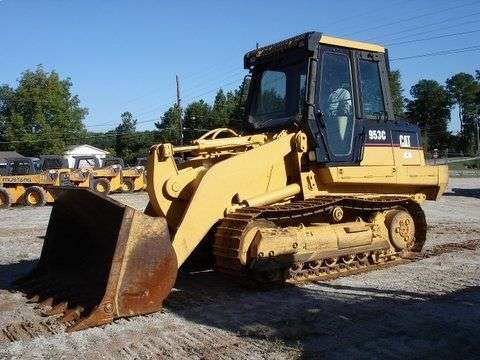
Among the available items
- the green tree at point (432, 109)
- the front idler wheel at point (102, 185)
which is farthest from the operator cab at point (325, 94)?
the green tree at point (432, 109)

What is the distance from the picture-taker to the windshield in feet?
24.0

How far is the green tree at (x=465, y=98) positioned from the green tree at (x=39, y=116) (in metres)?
69.4

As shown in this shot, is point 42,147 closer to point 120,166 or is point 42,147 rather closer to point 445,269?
point 120,166

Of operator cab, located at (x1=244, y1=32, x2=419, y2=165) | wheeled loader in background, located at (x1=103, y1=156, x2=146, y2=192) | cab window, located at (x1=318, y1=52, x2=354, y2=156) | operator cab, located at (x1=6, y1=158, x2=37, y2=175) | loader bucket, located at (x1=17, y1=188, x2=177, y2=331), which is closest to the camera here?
loader bucket, located at (x1=17, y1=188, x2=177, y2=331)

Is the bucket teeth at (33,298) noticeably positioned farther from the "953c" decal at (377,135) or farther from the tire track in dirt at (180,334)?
the "953c" decal at (377,135)

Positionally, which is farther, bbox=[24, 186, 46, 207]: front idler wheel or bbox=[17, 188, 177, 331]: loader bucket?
bbox=[24, 186, 46, 207]: front idler wheel

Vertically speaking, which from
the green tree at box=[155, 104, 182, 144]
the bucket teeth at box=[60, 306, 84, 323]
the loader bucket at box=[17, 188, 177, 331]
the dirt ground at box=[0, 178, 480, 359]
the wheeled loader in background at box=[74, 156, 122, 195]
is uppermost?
the green tree at box=[155, 104, 182, 144]

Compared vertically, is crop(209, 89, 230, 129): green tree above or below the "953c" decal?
above

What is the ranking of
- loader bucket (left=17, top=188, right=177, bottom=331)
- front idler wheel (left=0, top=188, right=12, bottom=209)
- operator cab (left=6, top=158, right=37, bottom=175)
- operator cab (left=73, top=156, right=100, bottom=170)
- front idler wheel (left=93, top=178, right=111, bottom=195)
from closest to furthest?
loader bucket (left=17, top=188, right=177, bottom=331), front idler wheel (left=0, top=188, right=12, bottom=209), operator cab (left=6, top=158, right=37, bottom=175), front idler wheel (left=93, top=178, right=111, bottom=195), operator cab (left=73, top=156, right=100, bottom=170)

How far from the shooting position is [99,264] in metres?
6.22

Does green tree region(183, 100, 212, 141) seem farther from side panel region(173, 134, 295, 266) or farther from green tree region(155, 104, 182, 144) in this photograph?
side panel region(173, 134, 295, 266)

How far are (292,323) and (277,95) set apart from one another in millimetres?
3716

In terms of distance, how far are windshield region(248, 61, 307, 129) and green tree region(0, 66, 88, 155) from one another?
175 feet

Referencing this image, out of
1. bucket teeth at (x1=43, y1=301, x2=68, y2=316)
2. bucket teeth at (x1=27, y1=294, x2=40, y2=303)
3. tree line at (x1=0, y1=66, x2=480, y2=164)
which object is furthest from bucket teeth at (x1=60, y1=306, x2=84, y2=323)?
tree line at (x1=0, y1=66, x2=480, y2=164)
